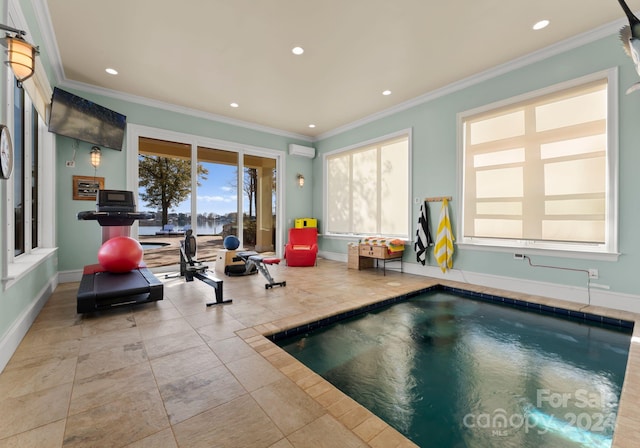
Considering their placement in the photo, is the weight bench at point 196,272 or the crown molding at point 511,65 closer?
the crown molding at point 511,65

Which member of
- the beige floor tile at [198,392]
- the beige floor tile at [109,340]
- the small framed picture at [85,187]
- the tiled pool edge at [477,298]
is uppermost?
the small framed picture at [85,187]

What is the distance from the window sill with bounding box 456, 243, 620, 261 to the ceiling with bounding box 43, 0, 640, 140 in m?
2.84

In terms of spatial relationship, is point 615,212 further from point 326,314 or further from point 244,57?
Result: point 244,57

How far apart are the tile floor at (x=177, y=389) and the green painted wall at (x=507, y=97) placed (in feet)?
2.30

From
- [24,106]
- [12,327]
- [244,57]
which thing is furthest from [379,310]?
[24,106]

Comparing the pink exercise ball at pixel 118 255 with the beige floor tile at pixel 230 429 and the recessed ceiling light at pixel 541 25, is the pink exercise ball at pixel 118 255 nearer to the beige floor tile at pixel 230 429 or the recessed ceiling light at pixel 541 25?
the beige floor tile at pixel 230 429

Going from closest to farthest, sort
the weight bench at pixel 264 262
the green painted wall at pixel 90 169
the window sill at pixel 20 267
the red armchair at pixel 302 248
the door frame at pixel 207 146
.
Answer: the window sill at pixel 20 267
the weight bench at pixel 264 262
the green painted wall at pixel 90 169
the door frame at pixel 207 146
the red armchair at pixel 302 248

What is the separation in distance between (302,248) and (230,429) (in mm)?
5155

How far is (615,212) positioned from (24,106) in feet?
24.1

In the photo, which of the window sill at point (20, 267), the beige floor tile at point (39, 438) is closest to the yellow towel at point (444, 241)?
the beige floor tile at point (39, 438)

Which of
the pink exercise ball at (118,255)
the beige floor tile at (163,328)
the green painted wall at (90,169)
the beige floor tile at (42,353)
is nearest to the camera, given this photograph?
the beige floor tile at (42,353)

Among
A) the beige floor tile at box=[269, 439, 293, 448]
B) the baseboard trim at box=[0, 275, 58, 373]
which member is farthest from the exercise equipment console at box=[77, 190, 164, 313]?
the beige floor tile at box=[269, 439, 293, 448]

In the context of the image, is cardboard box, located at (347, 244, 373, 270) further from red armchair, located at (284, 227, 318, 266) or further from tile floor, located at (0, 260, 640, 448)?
tile floor, located at (0, 260, 640, 448)

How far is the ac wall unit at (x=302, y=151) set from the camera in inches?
299
